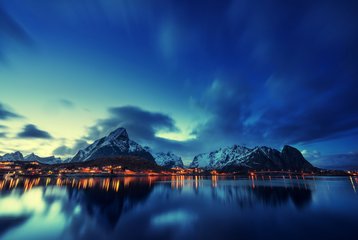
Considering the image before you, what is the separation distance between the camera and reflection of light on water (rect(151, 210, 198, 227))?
28.5 meters

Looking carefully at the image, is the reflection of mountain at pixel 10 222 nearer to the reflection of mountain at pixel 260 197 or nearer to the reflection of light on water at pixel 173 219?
the reflection of light on water at pixel 173 219

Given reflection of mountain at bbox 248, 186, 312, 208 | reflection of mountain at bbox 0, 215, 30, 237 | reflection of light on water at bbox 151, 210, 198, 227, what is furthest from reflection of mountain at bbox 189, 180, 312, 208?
reflection of mountain at bbox 0, 215, 30, 237

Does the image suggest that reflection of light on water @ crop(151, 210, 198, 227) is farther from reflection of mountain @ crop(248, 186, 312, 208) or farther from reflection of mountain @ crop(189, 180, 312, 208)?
reflection of mountain @ crop(248, 186, 312, 208)

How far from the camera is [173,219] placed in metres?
31.7

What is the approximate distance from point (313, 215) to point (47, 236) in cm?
3988

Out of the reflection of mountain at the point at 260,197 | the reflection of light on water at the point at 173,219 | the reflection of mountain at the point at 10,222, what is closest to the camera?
the reflection of mountain at the point at 10,222

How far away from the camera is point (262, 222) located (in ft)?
97.1

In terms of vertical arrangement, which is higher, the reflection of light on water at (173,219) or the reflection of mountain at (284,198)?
the reflection of mountain at (284,198)

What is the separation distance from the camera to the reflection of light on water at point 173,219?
28.5 meters

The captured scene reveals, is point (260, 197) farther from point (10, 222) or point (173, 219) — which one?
point (10, 222)

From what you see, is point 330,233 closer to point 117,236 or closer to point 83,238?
point 117,236

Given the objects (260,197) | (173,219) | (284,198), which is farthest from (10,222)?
(284,198)

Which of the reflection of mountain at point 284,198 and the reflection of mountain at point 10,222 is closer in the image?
the reflection of mountain at point 10,222

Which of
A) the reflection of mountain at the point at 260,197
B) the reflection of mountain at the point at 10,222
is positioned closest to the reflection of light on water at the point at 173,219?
the reflection of mountain at the point at 260,197
